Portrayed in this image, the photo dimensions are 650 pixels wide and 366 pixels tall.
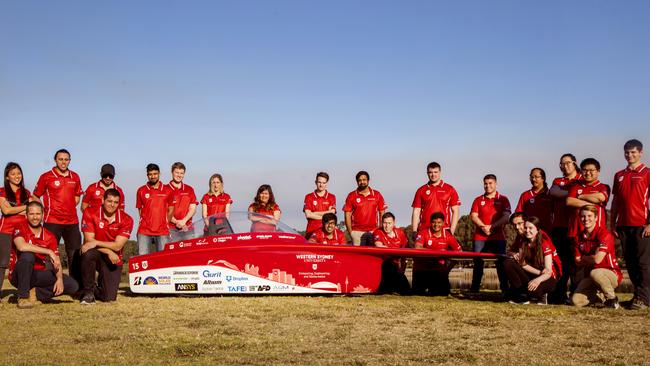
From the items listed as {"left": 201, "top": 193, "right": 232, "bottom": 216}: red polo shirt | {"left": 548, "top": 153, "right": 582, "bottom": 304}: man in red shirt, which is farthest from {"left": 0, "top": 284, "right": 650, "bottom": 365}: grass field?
{"left": 201, "top": 193, "right": 232, "bottom": 216}: red polo shirt

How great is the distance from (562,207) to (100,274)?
6.89 m

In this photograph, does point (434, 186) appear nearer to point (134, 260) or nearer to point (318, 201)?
point (318, 201)

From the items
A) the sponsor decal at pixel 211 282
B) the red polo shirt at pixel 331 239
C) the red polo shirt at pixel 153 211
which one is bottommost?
the sponsor decal at pixel 211 282

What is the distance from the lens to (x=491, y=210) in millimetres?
10875

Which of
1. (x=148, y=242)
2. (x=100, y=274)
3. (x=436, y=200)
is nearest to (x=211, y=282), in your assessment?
(x=100, y=274)

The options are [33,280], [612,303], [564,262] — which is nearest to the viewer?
[612,303]

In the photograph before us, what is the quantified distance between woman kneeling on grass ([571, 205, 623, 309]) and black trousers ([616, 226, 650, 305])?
19 cm

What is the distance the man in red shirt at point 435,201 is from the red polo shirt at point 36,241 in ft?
19.2

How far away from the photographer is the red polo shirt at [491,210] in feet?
35.7

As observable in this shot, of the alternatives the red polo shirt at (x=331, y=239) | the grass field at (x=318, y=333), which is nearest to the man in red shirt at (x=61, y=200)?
the grass field at (x=318, y=333)

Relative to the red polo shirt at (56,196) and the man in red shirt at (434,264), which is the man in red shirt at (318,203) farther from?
the red polo shirt at (56,196)

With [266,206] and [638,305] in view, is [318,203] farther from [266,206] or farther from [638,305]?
[638,305]

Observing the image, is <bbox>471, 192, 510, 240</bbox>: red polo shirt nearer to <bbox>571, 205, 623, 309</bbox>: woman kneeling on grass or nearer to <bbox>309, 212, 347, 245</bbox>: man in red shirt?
<bbox>571, 205, 623, 309</bbox>: woman kneeling on grass

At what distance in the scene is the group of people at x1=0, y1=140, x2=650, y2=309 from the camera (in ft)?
29.0
